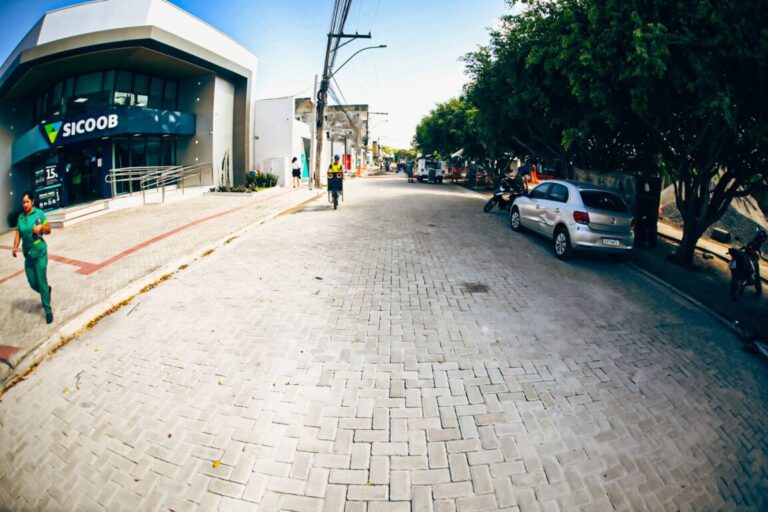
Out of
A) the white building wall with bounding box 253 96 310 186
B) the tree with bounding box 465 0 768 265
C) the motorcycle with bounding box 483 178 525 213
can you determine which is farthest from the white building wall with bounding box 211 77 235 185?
the tree with bounding box 465 0 768 265

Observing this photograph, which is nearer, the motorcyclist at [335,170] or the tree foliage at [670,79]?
the tree foliage at [670,79]

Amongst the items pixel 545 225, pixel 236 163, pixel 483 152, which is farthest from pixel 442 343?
pixel 483 152

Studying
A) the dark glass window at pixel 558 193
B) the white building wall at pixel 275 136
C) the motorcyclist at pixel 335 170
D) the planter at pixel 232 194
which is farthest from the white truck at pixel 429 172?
the dark glass window at pixel 558 193

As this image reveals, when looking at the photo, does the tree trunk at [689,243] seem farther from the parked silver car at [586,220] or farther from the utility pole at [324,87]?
the utility pole at [324,87]

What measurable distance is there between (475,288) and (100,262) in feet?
25.4

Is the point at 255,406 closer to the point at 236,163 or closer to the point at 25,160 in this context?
the point at 236,163

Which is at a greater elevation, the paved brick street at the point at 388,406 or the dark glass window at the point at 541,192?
the dark glass window at the point at 541,192

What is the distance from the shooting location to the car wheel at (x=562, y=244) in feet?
27.8

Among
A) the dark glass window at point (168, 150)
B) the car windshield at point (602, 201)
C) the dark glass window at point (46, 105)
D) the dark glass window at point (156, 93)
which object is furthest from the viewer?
the dark glass window at point (46, 105)

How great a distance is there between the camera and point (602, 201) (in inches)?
334

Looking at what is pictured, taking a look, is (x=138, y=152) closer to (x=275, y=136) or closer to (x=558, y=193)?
(x=275, y=136)

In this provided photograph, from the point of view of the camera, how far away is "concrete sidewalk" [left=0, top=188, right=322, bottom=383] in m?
5.05

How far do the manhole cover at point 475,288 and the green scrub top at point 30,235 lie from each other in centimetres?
640

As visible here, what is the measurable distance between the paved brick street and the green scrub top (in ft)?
4.72
